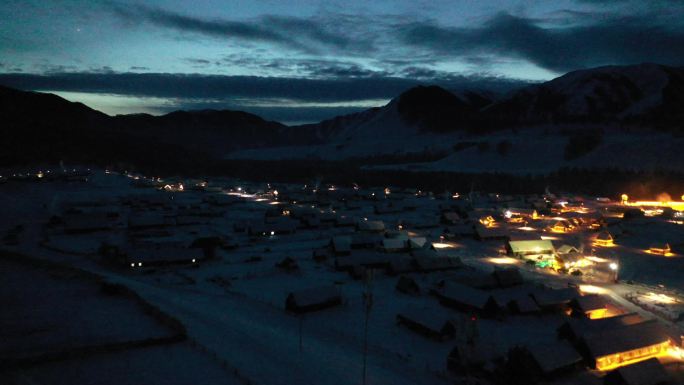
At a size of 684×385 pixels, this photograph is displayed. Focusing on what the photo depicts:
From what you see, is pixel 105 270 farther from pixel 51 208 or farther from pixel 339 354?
pixel 51 208

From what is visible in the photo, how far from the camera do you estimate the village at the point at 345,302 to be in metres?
10.7

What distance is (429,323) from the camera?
43.9 feet

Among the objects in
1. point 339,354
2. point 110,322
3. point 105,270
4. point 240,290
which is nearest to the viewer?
point 339,354

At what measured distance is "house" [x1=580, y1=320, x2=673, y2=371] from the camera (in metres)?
11.6

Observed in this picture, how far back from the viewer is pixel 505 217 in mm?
37250

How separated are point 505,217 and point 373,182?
120 ft

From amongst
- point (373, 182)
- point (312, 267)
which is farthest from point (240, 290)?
point (373, 182)

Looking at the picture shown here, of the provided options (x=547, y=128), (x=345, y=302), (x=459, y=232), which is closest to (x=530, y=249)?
(x=459, y=232)

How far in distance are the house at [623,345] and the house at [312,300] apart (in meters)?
7.80

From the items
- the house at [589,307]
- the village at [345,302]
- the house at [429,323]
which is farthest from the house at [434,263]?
the house at [429,323]

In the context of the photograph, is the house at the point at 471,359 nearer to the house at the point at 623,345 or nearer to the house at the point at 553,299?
the house at the point at 623,345

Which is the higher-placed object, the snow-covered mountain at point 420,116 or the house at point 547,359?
the snow-covered mountain at point 420,116

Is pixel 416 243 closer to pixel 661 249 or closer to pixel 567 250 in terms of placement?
pixel 567 250

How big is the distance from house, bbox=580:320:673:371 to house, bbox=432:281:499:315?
3.61 meters
